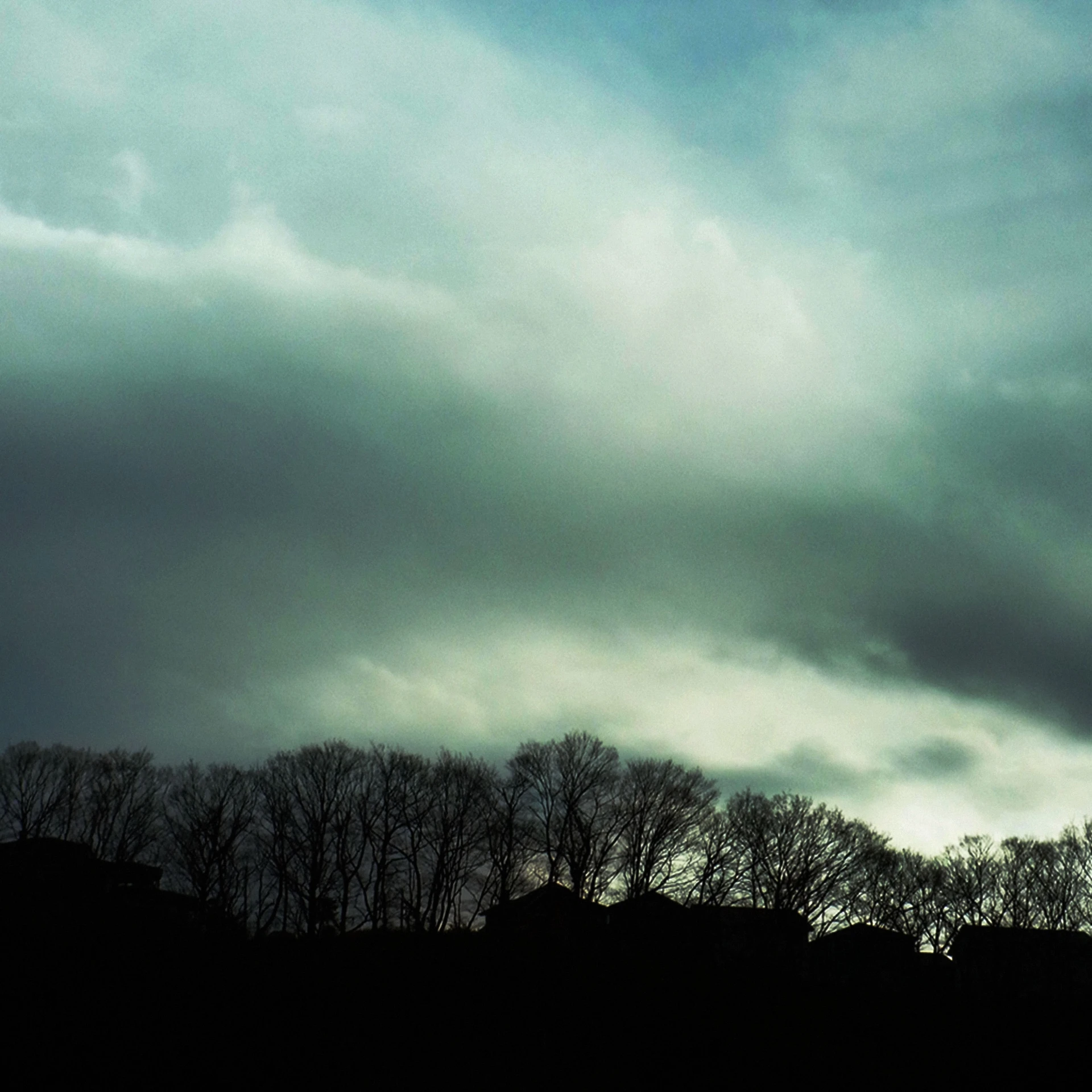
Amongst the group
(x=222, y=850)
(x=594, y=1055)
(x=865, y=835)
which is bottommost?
(x=594, y=1055)

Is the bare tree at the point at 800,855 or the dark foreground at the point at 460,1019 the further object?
the bare tree at the point at 800,855

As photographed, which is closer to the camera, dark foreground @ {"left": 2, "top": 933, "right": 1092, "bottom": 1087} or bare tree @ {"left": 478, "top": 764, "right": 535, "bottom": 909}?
dark foreground @ {"left": 2, "top": 933, "right": 1092, "bottom": 1087}

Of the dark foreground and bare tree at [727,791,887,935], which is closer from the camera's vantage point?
the dark foreground

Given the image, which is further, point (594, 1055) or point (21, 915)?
point (21, 915)

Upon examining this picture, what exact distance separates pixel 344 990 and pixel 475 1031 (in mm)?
6037

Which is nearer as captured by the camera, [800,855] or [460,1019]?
[460,1019]

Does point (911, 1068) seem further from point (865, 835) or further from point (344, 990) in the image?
point (865, 835)

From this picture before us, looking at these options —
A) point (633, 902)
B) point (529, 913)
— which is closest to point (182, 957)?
point (529, 913)

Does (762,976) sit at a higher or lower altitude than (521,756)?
lower

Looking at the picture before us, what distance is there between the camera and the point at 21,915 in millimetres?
46000

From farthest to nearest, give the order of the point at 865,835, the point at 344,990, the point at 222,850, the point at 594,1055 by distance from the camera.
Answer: the point at 865,835
the point at 222,850
the point at 344,990
the point at 594,1055

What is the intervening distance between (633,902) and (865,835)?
94.1 ft

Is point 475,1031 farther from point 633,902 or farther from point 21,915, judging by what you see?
point 633,902

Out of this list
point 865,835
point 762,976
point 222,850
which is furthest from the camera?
point 865,835
